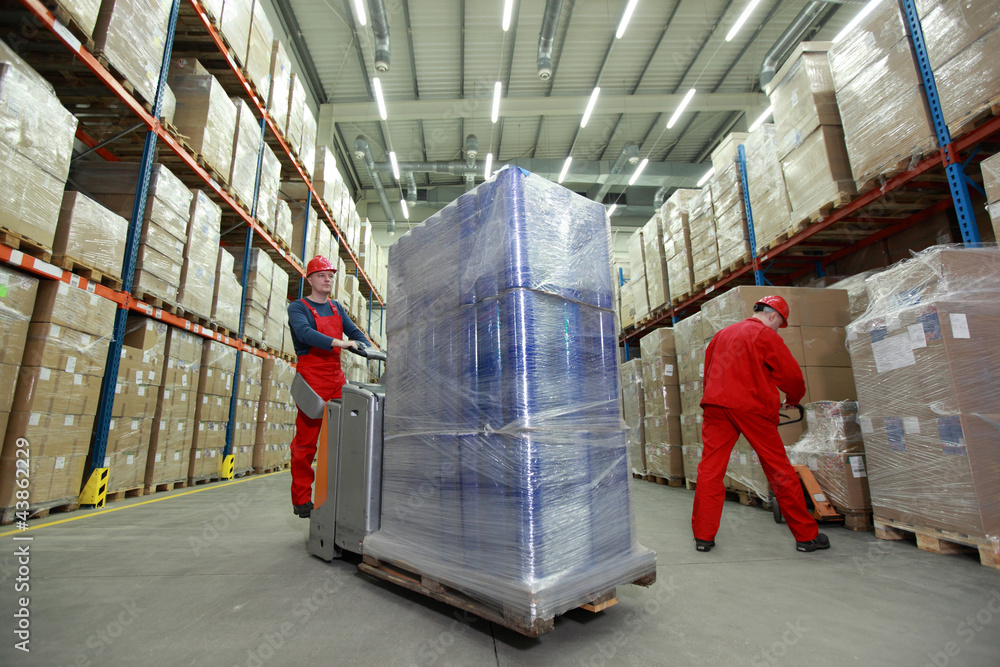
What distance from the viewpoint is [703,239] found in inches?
219

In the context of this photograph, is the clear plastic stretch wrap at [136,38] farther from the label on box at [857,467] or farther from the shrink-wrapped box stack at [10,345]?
the label on box at [857,467]

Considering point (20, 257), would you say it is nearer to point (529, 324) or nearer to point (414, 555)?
point (414, 555)

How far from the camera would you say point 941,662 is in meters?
1.29

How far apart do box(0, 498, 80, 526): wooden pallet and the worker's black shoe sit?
4.68 m

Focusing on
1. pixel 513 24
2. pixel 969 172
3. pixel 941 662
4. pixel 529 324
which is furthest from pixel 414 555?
pixel 513 24

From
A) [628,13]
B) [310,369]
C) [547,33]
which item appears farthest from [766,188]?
[547,33]

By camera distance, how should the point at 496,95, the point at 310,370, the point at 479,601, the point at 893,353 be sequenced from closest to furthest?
the point at 479,601 < the point at 893,353 < the point at 310,370 < the point at 496,95

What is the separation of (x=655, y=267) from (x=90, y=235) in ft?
20.5

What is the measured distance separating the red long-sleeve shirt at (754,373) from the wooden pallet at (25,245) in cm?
432

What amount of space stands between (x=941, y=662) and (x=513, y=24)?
10.2 metres

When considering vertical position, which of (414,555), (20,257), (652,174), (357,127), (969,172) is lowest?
(414,555)

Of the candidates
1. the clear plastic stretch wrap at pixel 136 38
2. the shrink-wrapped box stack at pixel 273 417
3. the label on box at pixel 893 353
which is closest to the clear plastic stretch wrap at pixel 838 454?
the label on box at pixel 893 353

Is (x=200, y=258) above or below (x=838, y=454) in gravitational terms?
above

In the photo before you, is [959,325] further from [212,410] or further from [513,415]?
[212,410]
